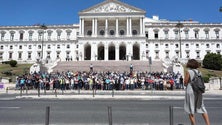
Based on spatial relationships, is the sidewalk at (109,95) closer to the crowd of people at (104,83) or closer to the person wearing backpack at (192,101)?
the crowd of people at (104,83)

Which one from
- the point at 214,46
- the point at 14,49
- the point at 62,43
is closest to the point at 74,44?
the point at 62,43

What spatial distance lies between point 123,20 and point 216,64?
3489 cm

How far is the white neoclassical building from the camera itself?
85.8 metres

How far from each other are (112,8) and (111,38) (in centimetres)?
1035

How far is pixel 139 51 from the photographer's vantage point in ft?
288

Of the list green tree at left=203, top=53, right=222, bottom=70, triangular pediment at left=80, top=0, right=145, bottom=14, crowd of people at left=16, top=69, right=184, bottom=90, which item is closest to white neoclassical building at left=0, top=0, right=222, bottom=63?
triangular pediment at left=80, top=0, right=145, bottom=14

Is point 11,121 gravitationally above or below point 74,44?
below

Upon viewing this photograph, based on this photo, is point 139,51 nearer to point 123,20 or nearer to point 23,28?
point 123,20

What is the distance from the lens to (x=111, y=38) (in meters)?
86.0

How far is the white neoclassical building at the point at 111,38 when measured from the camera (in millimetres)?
85812

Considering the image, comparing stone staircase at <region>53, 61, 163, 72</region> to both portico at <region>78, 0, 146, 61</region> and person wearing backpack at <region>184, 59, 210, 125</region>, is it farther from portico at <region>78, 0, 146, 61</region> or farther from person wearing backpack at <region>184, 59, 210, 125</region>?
person wearing backpack at <region>184, 59, 210, 125</region>

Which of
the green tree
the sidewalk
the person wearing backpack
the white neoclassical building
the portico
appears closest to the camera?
the person wearing backpack

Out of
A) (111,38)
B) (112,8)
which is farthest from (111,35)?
(112,8)

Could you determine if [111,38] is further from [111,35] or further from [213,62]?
[213,62]
